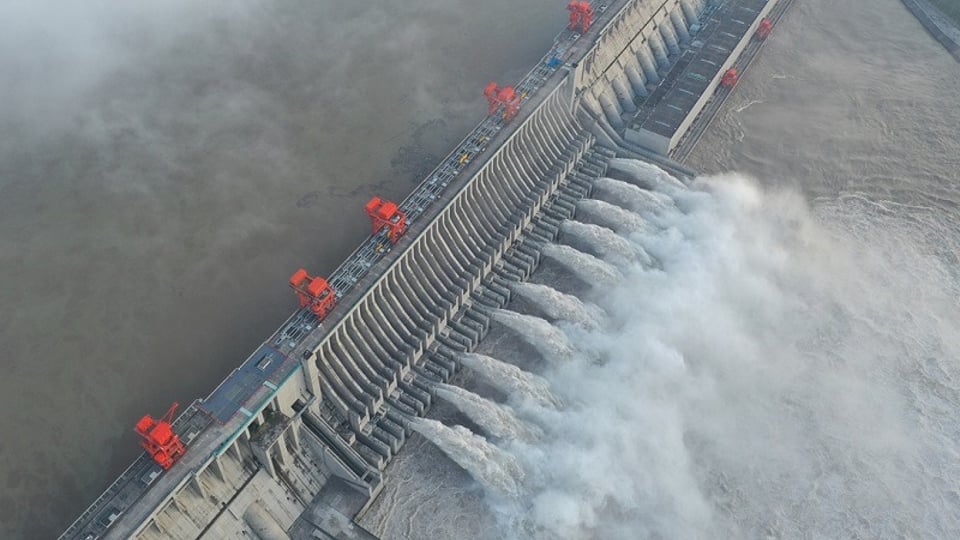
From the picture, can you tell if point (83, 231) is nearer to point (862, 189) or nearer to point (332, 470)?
point (332, 470)

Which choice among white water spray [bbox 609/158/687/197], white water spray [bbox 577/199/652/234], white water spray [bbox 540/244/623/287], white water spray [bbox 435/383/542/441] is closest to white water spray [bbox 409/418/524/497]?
white water spray [bbox 435/383/542/441]

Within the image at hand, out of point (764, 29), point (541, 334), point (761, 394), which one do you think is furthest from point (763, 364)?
point (764, 29)

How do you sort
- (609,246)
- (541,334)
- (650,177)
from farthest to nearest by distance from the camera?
(650,177) < (609,246) < (541,334)

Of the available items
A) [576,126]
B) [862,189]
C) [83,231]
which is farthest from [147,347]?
[862,189]

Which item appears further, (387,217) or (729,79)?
(729,79)

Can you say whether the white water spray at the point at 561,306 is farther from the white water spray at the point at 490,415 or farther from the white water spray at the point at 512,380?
the white water spray at the point at 490,415

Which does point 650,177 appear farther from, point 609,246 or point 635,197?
point 609,246
